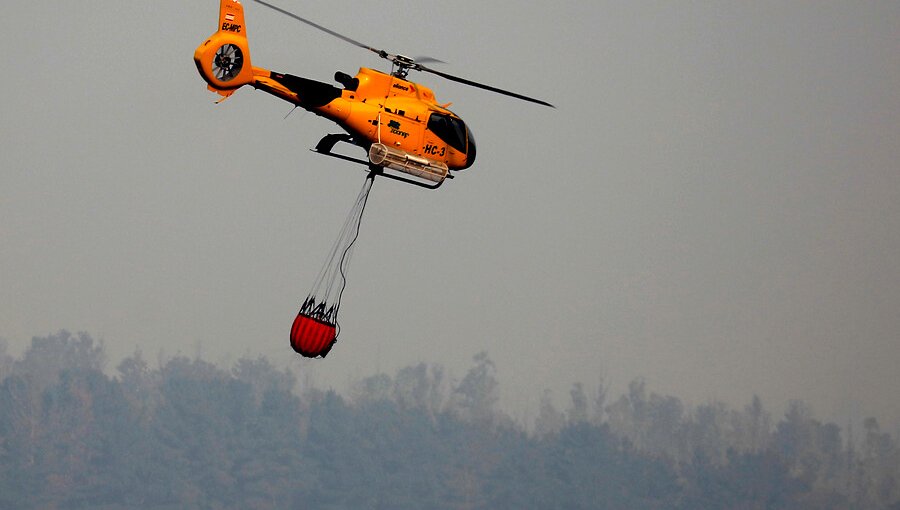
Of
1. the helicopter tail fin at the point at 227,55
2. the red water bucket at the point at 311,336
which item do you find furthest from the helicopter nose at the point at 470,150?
the helicopter tail fin at the point at 227,55

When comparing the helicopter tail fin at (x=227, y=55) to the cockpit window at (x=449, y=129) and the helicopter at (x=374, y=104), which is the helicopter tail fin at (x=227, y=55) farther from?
the cockpit window at (x=449, y=129)

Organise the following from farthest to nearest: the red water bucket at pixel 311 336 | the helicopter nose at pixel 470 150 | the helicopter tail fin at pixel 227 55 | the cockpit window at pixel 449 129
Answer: the helicopter nose at pixel 470 150 → the cockpit window at pixel 449 129 → the red water bucket at pixel 311 336 → the helicopter tail fin at pixel 227 55

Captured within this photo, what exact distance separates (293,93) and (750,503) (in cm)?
15966

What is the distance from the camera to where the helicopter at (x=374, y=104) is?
1537 inches

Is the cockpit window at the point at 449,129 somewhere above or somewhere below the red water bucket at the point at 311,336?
above

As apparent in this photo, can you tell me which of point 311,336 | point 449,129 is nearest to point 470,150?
point 449,129

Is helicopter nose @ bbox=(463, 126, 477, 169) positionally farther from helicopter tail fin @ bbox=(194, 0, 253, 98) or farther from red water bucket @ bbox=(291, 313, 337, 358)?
helicopter tail fin @ bbox=(194, 0, 253, 98)

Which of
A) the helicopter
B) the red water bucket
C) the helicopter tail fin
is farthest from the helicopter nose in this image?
the helicopter tail fin

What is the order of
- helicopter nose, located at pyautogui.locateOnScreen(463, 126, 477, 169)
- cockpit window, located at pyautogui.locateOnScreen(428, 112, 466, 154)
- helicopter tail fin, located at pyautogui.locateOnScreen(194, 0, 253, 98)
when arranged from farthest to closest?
helicopter nose, located at pyautogui.locateOnScreen(463, 126, 477, 169), cockpit window, located at pyautogui.locateOnScreen(428, 112, 466, 154), helicopter tail fin, located at pyautogui.locateOnScreen(194, 0, 253, 98)

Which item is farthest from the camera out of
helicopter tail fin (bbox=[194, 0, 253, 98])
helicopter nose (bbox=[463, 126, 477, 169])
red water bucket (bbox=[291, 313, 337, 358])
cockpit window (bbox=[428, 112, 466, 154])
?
helicopter nose (bbox=[463, 126, 477, 169])

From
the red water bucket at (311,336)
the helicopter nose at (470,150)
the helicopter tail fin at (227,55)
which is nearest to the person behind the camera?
the helicopter tail fin at (227,55)

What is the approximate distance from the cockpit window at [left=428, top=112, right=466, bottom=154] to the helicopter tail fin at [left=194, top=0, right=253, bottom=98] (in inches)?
230

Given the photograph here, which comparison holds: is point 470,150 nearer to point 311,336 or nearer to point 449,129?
point 449,129

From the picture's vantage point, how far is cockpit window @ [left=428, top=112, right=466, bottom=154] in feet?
142
